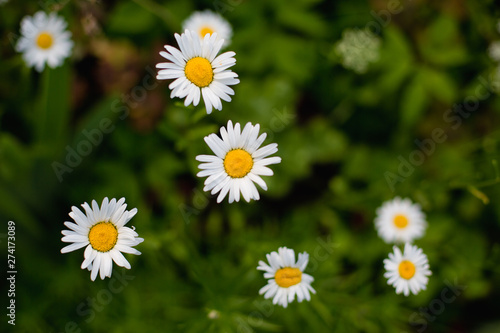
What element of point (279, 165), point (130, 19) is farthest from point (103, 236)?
point (130, 19)

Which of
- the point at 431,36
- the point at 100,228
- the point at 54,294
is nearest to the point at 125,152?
the point at 54,294

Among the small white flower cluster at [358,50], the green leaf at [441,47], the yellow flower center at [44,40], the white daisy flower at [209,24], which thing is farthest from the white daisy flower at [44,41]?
the green leaf at [441,47]

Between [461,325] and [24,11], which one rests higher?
[24,11]

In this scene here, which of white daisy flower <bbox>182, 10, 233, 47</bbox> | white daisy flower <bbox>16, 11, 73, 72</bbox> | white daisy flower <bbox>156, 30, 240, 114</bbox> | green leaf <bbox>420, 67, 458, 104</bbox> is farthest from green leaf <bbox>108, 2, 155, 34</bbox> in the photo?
green leaf <bbox>420, 67, 458, 104</bbox>

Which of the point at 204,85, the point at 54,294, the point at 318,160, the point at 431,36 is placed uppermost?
the point at 431,36

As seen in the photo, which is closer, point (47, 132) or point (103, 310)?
point (103, 310)

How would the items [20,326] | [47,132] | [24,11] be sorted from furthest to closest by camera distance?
[24,11] < [47,132] < [20,326]

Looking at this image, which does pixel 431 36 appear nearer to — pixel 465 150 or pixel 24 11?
pixel 465 150
